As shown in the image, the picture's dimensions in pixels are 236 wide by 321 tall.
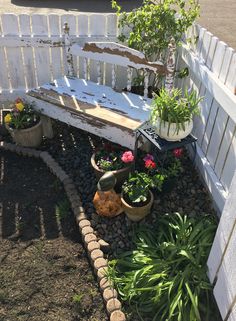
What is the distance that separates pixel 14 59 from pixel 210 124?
291cm

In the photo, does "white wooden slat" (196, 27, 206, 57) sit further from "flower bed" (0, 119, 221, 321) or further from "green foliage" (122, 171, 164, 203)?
"green foliage" (122, 171, 164, 203)

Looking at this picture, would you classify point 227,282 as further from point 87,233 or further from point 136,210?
point 87,233

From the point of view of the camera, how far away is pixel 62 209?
11.7 ft

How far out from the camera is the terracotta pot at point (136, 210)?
315 centimetres

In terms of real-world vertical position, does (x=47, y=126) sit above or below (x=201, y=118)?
below

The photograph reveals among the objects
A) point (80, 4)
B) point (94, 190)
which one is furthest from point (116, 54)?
point (80, 4)

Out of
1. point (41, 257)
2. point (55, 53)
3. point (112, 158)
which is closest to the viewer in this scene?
point (41, 257)

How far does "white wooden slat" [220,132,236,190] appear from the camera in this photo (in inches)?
119

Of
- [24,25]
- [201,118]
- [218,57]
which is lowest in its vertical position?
[201,118]

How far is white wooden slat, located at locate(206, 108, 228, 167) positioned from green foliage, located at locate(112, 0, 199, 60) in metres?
1.28

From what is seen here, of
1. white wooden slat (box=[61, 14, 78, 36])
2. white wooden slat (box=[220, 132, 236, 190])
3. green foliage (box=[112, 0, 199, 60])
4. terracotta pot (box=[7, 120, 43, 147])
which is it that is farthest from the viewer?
white wooden slat (box=[61, 14, 78, 36])

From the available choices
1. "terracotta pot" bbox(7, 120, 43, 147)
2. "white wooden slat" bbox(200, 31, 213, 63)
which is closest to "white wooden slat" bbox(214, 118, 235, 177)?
"white wooden slat" bbox(200, 31, 213, 63)

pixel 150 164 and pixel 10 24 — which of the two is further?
pixel 10 24

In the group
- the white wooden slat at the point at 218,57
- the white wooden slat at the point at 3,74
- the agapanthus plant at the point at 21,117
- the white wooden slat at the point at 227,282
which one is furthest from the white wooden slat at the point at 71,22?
the white wooden slat at the point at 227,282
